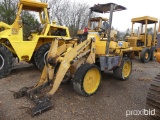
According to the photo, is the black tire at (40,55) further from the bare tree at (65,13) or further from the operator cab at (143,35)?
the bare tree at (65,13)

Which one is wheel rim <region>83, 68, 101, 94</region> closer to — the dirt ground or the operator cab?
the dirt ground

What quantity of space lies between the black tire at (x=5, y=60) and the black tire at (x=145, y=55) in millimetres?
7062

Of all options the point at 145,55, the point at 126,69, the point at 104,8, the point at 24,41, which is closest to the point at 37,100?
the point at 24,41

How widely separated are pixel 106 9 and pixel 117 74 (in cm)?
208

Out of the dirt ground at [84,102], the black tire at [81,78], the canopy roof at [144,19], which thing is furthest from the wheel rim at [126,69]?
the canopy roof at [144,19]

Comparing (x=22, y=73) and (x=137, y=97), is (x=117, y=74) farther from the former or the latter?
(x=22, y=73)

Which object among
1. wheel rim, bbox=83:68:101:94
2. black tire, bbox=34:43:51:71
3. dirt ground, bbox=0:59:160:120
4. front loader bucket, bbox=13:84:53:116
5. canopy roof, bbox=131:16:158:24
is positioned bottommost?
dirt ground, bbox=0:59:160:120

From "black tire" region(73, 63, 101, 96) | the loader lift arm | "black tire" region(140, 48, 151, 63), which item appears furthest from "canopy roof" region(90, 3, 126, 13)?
"black tire" region(140, 48, 151, 63)

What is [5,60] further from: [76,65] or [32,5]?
[76,65]

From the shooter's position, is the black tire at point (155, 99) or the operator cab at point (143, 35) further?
the operator cab at point (143, 35)

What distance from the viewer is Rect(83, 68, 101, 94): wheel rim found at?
444 centimetres

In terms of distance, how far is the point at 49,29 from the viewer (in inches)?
271

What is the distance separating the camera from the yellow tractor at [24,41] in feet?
19.4

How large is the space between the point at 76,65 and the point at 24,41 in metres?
2.40
